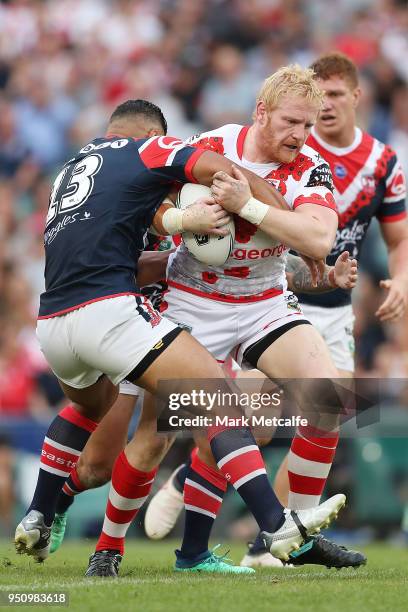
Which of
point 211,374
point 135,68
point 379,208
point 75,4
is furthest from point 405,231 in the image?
point 75,4

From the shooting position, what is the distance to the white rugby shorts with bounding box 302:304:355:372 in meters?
7.39

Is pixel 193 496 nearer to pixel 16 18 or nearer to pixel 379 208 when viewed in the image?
pixel 379 208

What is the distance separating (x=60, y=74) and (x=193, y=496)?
34.1 feet

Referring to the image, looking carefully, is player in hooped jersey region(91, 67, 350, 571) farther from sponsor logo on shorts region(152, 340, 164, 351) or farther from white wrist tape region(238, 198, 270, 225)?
sponsor logo on shorts region(152, 340, 164, 351)

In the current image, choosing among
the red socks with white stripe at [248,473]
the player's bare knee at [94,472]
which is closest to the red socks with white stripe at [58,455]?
the player's bare knee at [94,472]

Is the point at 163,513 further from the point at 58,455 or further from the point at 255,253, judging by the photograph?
the point at 255,253

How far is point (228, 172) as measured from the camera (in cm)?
520

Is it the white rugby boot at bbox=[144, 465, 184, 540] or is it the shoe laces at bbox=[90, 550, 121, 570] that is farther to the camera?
the white rugby boot at bbox=[144, 465, 184, 540]

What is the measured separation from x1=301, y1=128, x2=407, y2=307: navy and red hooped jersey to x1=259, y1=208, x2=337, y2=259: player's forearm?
2.06m

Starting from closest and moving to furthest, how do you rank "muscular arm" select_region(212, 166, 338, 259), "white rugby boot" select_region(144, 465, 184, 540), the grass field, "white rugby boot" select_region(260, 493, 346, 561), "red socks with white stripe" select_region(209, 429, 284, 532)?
1. the grass field
2. "white rugby boot" select_region(260, 493, 346, 561)
3. "red socks with white stripe" select_region(209, 429, 284, 532)
4. "muscular arm" select_region(212, 166, 338, 259)
5. "white rugby boot" select_region(144, 465, 184, 540)

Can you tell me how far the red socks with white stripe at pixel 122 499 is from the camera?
575cm

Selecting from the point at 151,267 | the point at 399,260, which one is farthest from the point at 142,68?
the point at 151,267

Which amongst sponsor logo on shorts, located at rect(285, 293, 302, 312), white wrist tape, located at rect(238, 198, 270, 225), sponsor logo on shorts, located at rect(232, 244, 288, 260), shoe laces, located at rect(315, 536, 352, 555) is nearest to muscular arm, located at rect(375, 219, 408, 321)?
sponsor logo on shorts, located at rect(285, 293, 302, 312)

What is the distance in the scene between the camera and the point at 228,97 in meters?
14.3
